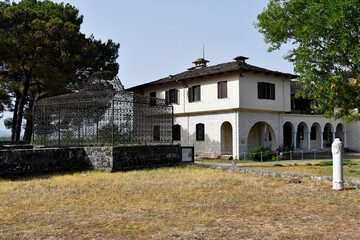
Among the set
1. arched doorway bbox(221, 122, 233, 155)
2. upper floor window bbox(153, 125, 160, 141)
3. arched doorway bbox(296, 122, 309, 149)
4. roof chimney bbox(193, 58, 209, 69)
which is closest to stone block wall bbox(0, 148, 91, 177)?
upper floor window bbox(153, 125, 160, 141)

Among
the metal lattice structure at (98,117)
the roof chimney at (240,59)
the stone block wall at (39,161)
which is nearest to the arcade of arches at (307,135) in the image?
the roof chimney at (240,59)

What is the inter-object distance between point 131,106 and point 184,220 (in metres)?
9.01

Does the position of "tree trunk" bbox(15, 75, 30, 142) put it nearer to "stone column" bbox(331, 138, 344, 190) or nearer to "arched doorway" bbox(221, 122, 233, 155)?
"arched doorway" bbox(221, 122, 233, 155)

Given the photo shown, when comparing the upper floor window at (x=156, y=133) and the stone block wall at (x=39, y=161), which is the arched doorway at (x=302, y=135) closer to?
the upper floor window at (x=156, y=133)

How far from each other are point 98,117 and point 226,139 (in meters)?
14.7

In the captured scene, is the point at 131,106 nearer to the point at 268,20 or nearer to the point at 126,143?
the point at 126,143

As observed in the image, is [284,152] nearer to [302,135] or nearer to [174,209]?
[302,135]

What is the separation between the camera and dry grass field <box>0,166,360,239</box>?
633cm

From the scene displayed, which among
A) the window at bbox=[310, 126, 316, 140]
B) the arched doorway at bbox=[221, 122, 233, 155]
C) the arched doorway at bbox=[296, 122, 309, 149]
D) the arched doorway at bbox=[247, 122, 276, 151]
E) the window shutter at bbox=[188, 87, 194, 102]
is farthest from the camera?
the window at bbox=[310, 126, 316, 140]

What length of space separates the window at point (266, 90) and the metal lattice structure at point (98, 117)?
1151cm

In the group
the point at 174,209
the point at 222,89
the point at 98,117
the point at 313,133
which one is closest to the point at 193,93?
the point at 222,89

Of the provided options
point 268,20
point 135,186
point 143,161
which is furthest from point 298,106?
point 135,186

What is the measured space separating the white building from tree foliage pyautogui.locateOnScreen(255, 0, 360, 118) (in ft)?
28.3

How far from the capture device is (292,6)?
1644 cm
